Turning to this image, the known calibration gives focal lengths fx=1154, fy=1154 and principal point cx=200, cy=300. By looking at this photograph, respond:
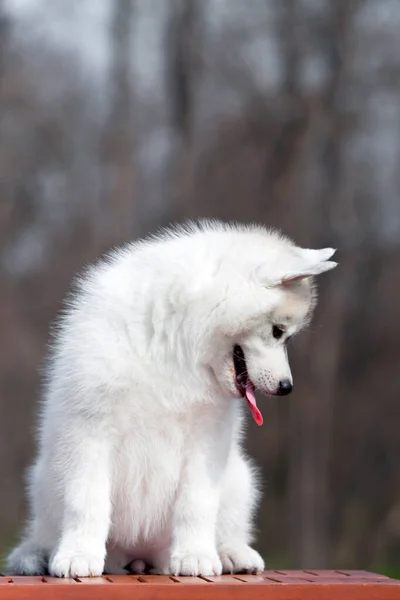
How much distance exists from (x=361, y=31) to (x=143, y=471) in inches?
482

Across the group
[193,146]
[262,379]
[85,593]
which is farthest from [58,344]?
[193,146]

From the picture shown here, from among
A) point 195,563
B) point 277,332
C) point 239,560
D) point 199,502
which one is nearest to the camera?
point 195,563

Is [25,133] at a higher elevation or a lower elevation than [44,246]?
higher

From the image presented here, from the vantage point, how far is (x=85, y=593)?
12.5 feet

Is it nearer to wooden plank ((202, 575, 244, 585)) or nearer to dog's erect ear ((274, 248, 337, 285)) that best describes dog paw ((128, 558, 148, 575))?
wooden plank ((202, 575, 244, 585))

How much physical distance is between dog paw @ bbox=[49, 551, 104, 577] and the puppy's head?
0.85 metres

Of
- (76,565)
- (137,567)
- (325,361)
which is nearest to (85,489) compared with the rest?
(76,565)

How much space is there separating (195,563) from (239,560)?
0.44 meters

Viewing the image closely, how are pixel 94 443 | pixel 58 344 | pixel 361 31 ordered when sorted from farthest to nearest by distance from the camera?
pixel 361 31 → pixel 58 344 → pixel 94 443

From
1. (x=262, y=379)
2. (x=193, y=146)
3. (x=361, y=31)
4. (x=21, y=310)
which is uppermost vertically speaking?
(x=361, y=31)

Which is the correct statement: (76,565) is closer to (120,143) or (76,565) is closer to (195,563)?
(195,563)

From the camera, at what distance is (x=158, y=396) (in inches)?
177

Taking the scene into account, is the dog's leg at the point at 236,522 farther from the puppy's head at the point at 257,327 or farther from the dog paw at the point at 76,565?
the dog paw at the point at 76,565

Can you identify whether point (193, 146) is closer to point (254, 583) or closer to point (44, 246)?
point (44, 246)
